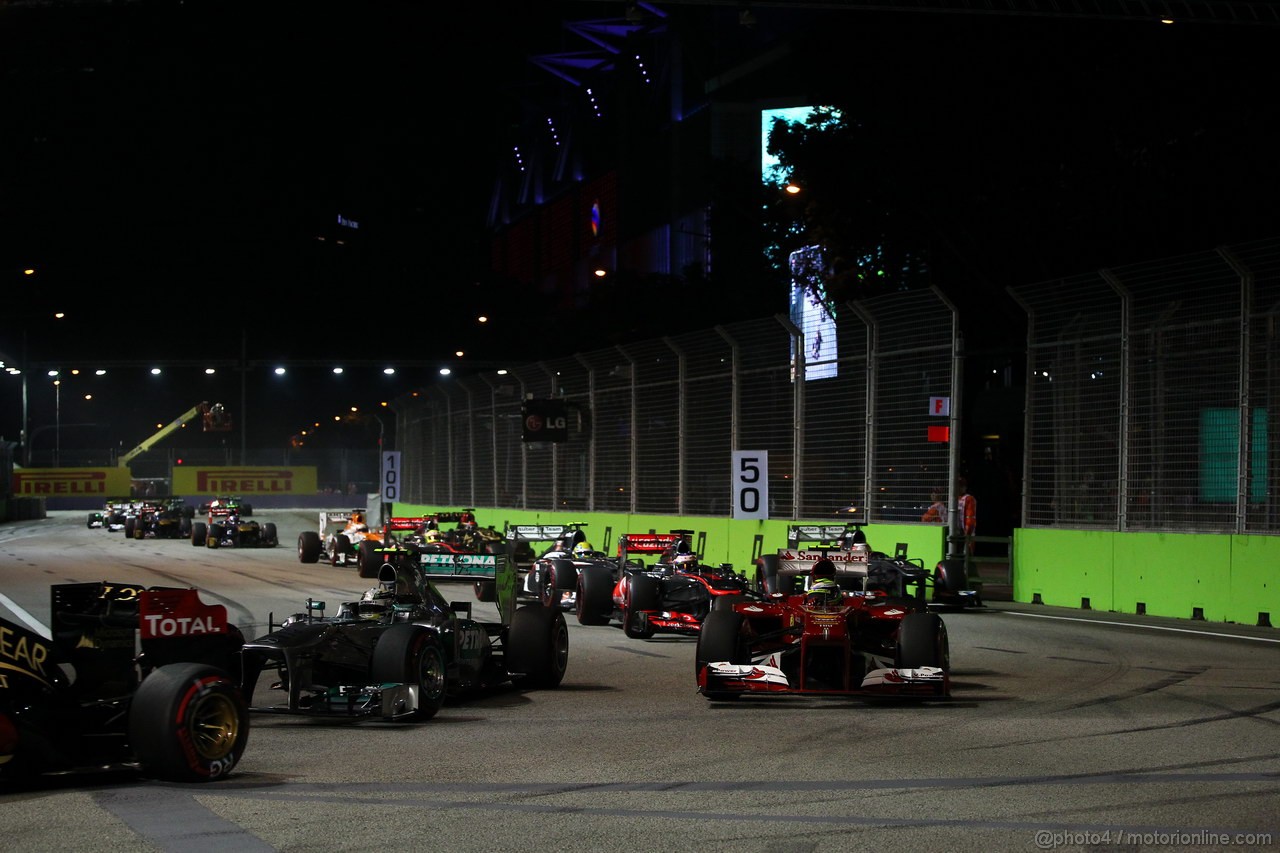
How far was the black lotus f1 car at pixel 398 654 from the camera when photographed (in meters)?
10.7

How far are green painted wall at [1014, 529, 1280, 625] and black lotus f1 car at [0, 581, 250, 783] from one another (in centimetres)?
1399

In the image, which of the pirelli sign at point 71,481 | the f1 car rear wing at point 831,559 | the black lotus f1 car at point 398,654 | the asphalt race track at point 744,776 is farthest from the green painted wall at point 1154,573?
the pirelli sign at point 71,481

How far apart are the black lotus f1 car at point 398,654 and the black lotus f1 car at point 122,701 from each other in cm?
120

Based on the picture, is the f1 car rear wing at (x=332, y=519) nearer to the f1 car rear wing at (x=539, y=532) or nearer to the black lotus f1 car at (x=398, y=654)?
the f1 car rear wing at (x=539, y=532)

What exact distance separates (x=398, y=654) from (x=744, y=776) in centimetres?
315

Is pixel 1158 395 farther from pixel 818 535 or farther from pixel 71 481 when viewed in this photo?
pixel 71 481

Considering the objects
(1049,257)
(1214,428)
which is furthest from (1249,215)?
(1214,428)

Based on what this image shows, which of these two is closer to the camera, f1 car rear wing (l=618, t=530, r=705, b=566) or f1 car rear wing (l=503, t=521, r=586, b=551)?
f1 car rear wing (l=618, t=530, r=705, b=566)

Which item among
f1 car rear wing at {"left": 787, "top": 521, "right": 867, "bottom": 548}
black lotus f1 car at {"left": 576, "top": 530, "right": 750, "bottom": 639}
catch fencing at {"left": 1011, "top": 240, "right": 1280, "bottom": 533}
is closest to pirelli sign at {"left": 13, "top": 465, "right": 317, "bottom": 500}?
f1 car rear wing at {"left": 787, "top": 521, "right": 867, "bottom": 548}

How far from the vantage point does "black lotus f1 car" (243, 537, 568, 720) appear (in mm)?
10664

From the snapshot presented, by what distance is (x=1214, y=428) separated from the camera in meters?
19.9

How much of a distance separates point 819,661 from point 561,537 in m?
11.2

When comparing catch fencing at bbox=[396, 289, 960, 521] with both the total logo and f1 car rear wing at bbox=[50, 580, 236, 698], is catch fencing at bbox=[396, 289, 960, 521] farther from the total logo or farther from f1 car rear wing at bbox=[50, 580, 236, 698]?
f1 car rear wing at bbox=[50, 580, 236, 698]

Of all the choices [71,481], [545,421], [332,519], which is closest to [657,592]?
[545,421]
